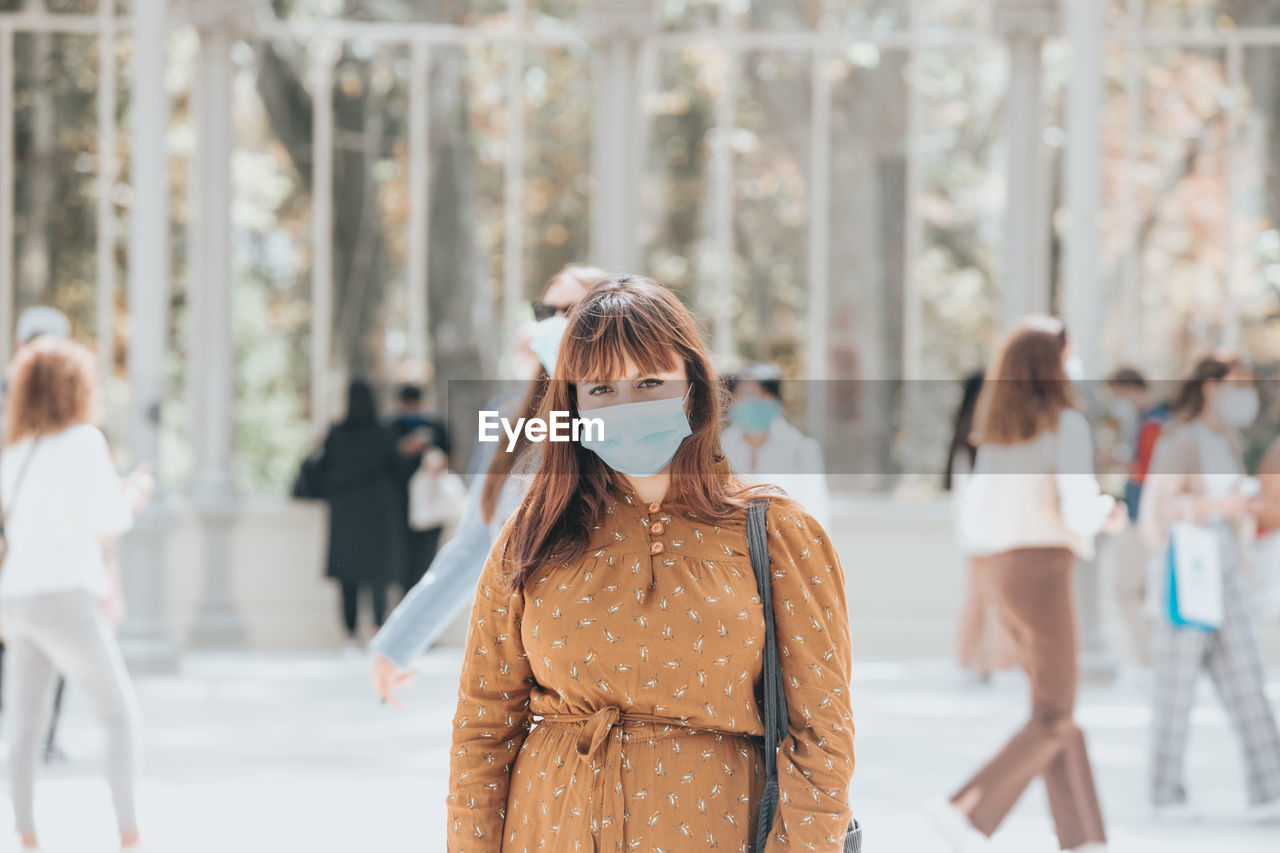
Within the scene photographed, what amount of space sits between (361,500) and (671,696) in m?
7.66

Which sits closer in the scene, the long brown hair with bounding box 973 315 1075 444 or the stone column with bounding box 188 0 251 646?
the long brown hair with bounding box 973 315 1075 444

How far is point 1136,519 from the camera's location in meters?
9.06

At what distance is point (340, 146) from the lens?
10.5m

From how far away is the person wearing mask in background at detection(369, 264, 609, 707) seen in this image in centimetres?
342

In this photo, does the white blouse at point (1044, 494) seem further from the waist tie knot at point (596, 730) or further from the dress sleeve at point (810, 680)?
the waist tie knot at point (596, 730)

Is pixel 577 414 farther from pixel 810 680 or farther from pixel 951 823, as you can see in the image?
pixel 951 823

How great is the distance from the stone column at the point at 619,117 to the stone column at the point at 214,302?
2.35 m

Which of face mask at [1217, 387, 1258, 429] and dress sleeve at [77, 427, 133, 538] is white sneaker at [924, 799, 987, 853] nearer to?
dress sleeve at [77, 427, 133, 538]

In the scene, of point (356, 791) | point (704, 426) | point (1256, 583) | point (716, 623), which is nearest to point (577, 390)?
point (704, 426)

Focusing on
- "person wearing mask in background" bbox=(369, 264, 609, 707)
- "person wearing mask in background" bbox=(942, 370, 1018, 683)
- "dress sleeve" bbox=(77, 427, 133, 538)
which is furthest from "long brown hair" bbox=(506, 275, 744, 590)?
"person wearing mask in background" bbox=(942, 370, 1018, 683)

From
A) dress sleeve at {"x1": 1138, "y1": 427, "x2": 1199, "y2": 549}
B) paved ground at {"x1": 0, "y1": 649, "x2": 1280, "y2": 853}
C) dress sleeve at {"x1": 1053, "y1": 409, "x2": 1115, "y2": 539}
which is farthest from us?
dress sleeve at {"x1": 1138, "y1": 427, "x2": 1199, "y2": 549}

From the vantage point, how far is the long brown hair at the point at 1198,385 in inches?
232

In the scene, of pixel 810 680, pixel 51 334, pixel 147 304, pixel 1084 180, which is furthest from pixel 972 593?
pixel 810 680

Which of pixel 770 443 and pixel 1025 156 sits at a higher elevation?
pixel 1025 156
